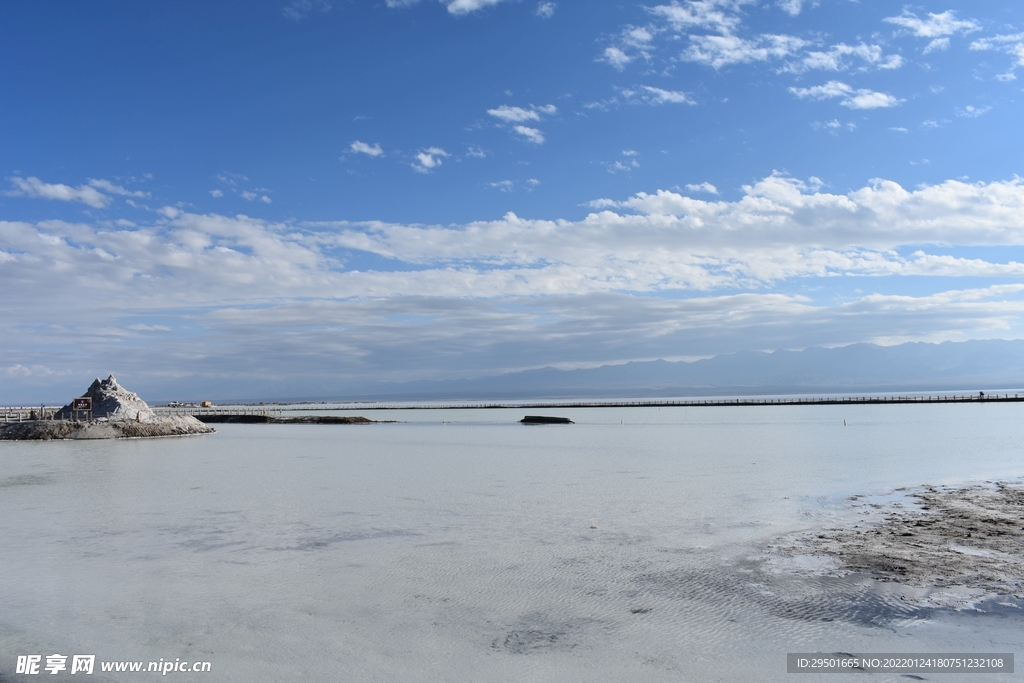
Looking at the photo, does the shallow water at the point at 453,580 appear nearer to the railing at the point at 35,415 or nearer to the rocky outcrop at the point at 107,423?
the rocky outcrop at the point at 107,423

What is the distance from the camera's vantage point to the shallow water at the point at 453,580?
5.01 meters

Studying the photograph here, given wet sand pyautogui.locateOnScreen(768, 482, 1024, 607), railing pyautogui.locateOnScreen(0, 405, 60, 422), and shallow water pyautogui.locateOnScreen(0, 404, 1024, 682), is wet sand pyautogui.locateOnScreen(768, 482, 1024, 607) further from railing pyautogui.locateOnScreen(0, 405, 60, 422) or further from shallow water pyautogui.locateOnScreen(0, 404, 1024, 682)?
railing pyautogui.locateOnScreen(0, 405, 60, 422)

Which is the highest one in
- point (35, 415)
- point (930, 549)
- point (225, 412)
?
point (35, 415)

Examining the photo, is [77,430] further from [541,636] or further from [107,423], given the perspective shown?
[541,636]

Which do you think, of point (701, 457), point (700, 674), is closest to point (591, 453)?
point (701, 457)

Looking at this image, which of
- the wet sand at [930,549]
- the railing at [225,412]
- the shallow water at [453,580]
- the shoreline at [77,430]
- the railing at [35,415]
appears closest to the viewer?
the shallow water at [453,580]

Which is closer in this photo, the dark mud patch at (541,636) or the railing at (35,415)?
the dark mud patch at (541,636)

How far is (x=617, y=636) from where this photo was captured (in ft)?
17.5

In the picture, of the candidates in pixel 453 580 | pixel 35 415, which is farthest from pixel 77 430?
pixel 453 580

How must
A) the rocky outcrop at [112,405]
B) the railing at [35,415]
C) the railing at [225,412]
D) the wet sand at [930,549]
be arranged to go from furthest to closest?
the railing at [225,412], the railing at [35,415], the rocky outcrop at [112,405], the wet sand at [930,549]

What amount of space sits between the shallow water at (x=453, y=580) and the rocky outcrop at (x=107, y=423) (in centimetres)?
1847

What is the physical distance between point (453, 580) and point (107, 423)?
31497 millimetres

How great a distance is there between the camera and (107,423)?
105ft

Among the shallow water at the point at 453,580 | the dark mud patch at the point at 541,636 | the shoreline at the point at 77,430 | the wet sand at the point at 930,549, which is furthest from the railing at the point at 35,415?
the wet sand at the point at 930,549
